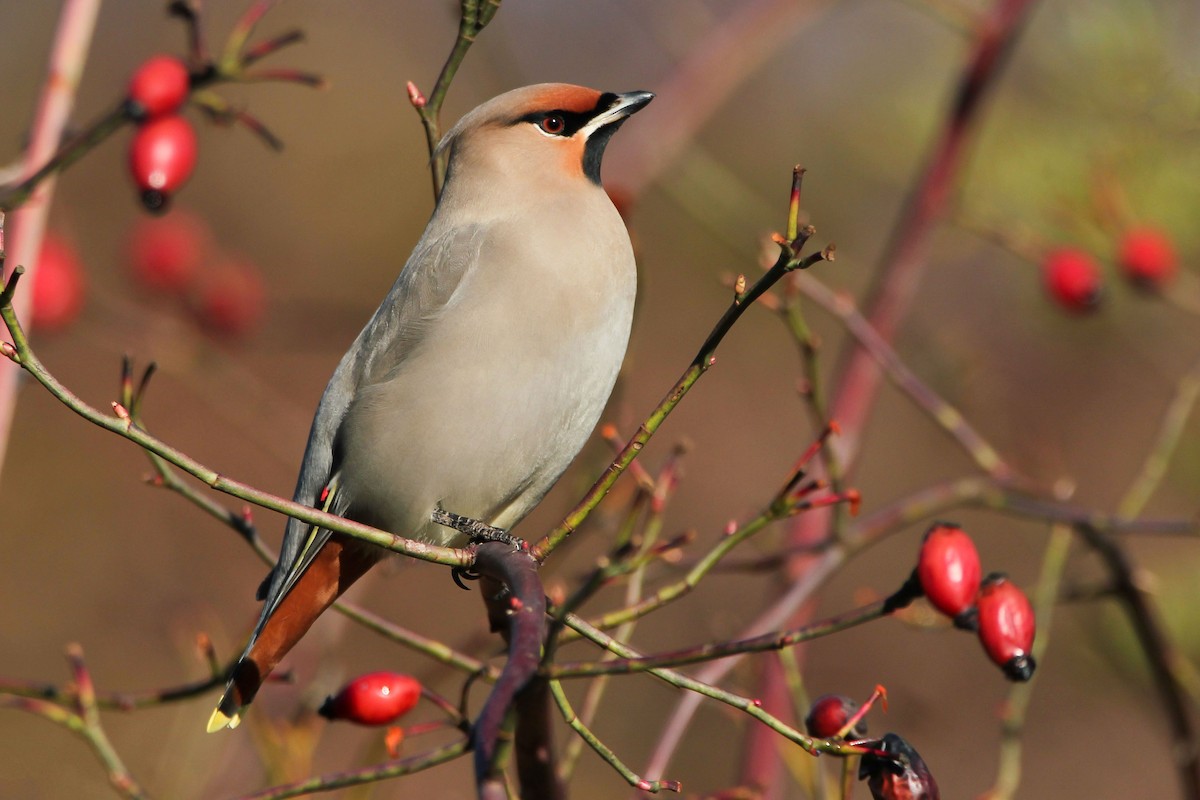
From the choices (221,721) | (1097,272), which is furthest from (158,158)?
(1097,272)

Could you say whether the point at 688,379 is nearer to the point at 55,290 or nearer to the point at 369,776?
the point at 369,776

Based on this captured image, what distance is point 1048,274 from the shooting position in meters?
3.66

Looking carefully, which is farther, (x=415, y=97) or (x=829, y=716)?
(x=415, y=97)

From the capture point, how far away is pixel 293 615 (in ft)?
8.75

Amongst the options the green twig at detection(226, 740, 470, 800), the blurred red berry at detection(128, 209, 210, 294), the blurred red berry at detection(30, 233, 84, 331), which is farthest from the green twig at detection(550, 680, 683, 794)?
the blurred red berry at detection(128, 209, 210, 294)

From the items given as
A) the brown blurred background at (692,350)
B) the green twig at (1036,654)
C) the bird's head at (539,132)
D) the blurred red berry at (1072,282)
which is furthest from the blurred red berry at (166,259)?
the green twig at (1036,654)

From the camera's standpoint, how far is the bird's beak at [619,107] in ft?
10.0

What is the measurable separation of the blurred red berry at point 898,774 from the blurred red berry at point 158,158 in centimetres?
181

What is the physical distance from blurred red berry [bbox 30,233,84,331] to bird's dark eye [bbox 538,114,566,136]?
4.61 feet

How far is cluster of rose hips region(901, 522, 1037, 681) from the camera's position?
2.05 m

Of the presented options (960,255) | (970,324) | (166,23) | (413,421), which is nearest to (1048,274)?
(413,421)

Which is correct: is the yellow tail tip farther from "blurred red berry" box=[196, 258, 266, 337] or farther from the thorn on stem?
"blurred red berry" box=[196, 258, 266, 337]

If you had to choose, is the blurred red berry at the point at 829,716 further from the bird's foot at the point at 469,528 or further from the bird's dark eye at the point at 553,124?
the bird's dark eye at the point at 553,124

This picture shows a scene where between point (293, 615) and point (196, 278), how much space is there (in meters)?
1.97
